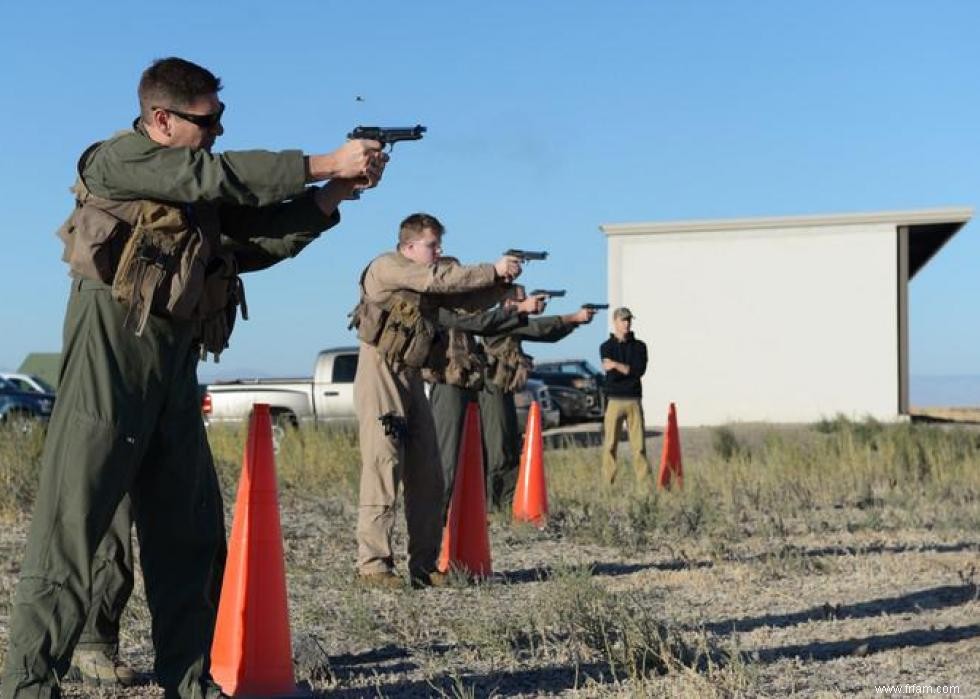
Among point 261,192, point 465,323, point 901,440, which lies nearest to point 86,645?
point 261,192

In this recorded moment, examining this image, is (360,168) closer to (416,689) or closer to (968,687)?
(416,689)

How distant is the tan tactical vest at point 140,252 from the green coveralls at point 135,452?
1.8 inches

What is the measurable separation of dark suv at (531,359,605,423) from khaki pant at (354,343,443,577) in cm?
1932

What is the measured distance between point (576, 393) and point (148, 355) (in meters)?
23.5

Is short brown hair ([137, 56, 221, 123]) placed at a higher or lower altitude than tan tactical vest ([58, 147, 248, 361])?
higher

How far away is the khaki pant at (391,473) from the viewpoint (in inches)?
303

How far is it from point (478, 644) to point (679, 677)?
3.64 feet

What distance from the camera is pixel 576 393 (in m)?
27.7

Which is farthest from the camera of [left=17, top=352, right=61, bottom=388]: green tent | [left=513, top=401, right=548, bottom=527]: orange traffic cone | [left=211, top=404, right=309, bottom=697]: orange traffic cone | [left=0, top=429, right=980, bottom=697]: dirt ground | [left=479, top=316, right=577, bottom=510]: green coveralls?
[left=17, top=352, right=61, bottom=388]: green tent

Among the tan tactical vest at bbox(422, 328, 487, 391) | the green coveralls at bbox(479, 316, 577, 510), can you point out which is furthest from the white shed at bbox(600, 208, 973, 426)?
the tan tactical vest at bbox(422, 328, 487, 391)

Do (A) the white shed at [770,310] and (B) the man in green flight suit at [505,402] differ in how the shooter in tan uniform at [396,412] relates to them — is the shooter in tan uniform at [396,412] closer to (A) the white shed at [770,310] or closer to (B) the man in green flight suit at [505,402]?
(B) the man in green flight suit at [505,402]

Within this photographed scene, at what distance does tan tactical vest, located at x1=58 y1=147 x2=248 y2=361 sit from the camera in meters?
4.21

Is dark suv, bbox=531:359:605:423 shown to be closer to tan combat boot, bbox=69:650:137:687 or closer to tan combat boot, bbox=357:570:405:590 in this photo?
tan combat boot, bbox=357:570:405:590

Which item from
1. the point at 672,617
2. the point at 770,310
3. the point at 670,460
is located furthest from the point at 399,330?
the point at 770,310
